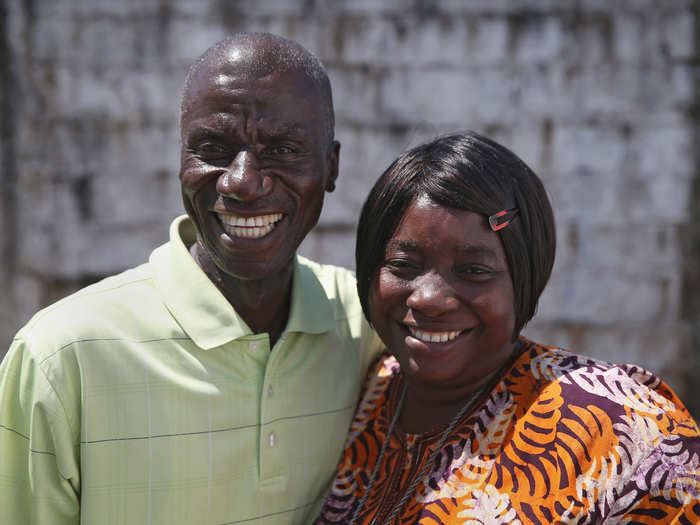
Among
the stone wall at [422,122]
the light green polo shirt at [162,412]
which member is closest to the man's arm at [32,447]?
the light green polo shirt at [162,412]

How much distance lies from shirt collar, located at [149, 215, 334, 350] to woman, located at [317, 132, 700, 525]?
23 centimetres

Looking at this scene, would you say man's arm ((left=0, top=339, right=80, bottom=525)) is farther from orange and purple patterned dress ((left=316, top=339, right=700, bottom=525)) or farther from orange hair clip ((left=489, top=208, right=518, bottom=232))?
orange hair clip ((left=489, top=208, right=518, bottom=232))

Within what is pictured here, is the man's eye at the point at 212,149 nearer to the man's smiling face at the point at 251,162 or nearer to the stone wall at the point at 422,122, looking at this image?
the man's smiling face at the point at 251,162

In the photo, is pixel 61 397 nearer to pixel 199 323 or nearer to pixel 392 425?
pixel 199 323

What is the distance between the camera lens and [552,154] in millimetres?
4430

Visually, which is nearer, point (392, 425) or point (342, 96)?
point (392, 425)

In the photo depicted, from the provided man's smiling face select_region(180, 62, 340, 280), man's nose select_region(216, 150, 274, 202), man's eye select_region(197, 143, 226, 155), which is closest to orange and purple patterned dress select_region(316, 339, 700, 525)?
man's smiling face select_region(180, 62, 340, 280)

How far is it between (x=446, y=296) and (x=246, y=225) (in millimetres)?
555

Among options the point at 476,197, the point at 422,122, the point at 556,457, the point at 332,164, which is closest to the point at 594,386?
the point at 556,457

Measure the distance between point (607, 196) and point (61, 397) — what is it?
140 inches

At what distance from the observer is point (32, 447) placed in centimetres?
175

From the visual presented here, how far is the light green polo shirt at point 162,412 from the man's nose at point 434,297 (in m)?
0.45

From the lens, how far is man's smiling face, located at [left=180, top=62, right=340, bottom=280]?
1.90 metres

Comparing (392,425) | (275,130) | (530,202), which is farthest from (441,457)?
(275,130)
